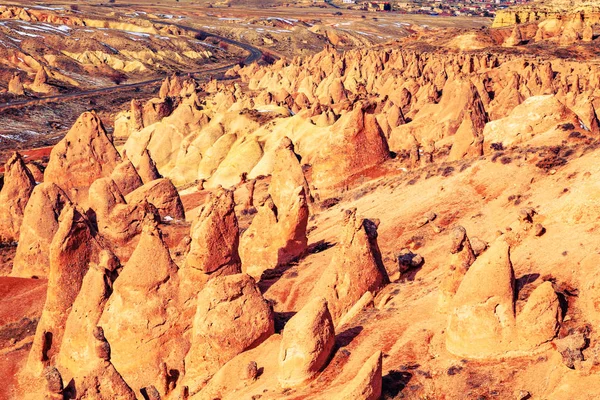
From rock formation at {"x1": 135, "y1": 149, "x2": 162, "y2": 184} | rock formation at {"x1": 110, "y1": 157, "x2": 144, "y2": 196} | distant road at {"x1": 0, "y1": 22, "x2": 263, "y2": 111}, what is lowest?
distant road at {"x1": 0, "y1": 22, "x2": 263, "y2": 111}

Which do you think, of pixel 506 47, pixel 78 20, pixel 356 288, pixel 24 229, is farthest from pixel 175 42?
pixel 356 288

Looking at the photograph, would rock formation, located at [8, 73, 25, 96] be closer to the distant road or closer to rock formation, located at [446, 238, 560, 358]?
the distant road

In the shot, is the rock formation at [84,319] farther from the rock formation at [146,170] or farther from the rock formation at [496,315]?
the rock formation at [146,170]

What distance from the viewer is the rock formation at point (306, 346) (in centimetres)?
1659

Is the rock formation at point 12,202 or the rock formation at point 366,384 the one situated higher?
the rock formation at point 366,384

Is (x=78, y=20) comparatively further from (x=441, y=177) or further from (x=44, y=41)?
(x=441, y=177)

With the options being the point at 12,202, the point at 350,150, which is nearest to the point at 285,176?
the point at 350,150

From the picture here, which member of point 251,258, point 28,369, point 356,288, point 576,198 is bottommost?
point 28,369

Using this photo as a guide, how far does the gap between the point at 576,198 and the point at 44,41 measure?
135 m

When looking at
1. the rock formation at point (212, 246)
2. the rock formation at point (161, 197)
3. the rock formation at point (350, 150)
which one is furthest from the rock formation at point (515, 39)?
the rock formation at point (212, 246)

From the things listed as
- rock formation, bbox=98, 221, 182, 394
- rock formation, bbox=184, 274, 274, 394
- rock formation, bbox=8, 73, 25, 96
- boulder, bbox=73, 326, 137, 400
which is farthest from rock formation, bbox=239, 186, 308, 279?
rock formation, bbox=8, 73, 25, 96

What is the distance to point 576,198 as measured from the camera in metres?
20.7

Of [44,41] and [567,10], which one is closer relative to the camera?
[567,10]

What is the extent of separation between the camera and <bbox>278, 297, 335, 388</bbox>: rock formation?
16.6m
